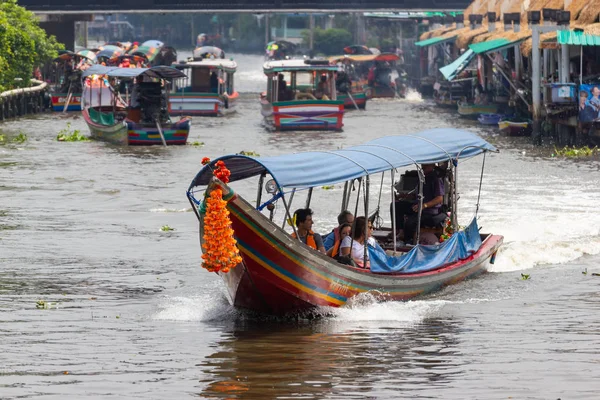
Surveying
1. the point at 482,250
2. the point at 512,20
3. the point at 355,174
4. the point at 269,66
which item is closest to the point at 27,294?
the point at 355,174

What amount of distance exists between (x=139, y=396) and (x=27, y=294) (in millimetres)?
4876

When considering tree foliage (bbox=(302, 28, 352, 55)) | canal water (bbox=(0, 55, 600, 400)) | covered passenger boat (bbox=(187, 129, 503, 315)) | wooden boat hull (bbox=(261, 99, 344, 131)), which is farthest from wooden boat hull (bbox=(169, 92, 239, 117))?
tree foliage (bbox=(302, 28, 352, 55))

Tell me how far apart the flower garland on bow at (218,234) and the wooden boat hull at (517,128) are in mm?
25384

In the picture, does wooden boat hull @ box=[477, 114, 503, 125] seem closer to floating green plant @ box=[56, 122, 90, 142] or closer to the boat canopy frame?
floating green plant @ box=[56, 122, 90, 142]

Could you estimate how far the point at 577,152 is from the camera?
3017 centimetres

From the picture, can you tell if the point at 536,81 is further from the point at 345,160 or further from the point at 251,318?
the point at 251,318

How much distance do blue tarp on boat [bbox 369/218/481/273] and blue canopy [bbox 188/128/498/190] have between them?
943mm

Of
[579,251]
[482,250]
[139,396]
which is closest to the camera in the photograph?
[139,396]

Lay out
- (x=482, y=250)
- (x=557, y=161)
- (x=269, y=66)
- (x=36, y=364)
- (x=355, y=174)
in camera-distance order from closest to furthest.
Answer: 1. (x=36, y=364)
2. (x=355, y=174)
3. (x=482, y=250)
4. (x=557, y=161)
5. (x=269, y=66)

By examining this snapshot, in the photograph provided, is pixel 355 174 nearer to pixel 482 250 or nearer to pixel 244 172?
pixel 244 172

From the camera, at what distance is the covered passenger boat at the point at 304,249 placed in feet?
39.1

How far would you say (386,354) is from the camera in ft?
38.1

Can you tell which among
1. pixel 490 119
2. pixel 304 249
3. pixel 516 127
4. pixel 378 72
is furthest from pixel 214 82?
pixel 304 249

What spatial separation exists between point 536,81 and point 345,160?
72.2ft
